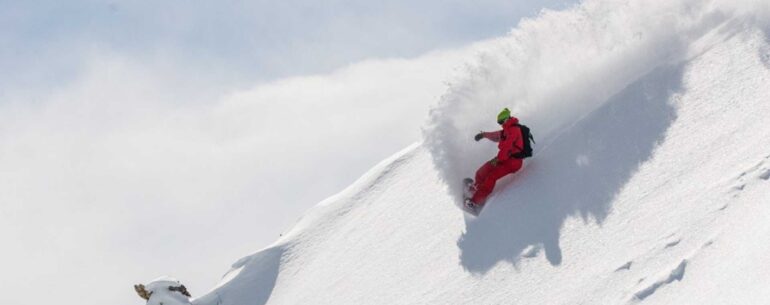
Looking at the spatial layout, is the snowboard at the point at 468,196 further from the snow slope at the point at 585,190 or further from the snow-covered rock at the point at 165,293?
the snow-covered rock at the point at 165,293

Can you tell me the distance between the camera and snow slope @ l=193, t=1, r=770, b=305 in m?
8.08

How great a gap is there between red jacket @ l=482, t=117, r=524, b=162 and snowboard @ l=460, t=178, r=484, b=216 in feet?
2.36

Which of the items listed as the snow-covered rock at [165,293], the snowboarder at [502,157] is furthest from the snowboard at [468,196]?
the snow-covered rock at [165,293]

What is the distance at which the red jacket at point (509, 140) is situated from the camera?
457 inches

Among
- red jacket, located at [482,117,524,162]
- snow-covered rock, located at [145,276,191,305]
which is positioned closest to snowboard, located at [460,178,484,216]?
red jacket, located at [482,117,524,162]

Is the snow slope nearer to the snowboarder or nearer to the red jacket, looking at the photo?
the snowboarder

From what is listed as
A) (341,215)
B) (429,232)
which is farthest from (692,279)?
(341,215)

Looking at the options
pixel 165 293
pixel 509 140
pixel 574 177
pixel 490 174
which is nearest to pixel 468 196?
pixel 490 174

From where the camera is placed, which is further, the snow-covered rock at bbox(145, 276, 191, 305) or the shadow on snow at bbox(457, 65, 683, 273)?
the snow-covered rock at bbox(145, 276, 191, 305)

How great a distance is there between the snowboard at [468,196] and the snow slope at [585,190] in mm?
173

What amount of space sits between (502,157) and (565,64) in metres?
2.71

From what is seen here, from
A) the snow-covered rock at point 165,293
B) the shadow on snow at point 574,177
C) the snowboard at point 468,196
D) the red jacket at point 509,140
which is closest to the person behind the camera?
the shadow on snow at point 574,177

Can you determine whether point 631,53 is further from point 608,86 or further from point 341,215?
point 341,215

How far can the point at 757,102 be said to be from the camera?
996cm
